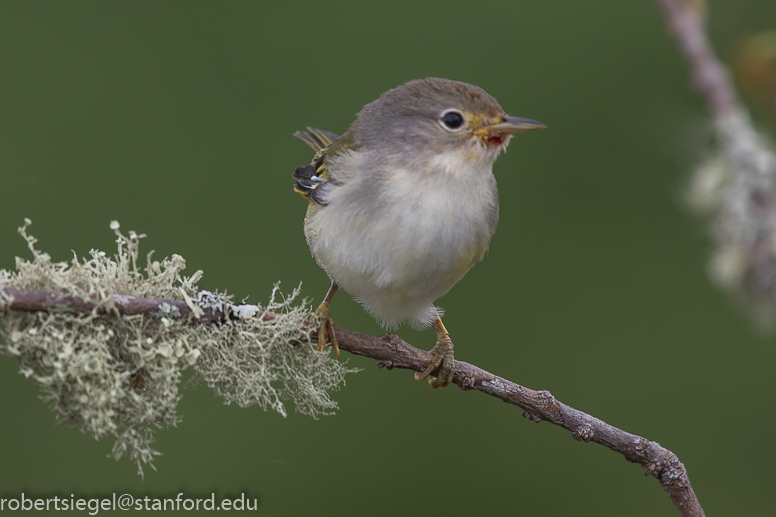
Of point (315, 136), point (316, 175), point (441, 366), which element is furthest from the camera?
point (315, 136)

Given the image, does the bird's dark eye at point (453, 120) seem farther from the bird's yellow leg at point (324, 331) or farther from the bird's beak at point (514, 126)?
the bird's yellow leg at point (324, 331)

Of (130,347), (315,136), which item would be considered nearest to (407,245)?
(130,347)

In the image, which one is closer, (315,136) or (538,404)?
(538,404)

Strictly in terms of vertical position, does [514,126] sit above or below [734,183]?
above

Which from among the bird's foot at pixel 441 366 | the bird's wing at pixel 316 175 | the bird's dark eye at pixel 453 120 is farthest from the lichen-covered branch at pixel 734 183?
the bird's wing at pixel 316 175

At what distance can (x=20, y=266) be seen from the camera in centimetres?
146

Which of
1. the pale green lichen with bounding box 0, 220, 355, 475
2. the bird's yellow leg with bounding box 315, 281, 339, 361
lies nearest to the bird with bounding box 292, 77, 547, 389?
the bird's yellow leg with bounding box 315, 281, 339, 361

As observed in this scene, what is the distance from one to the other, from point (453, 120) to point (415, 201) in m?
0.32

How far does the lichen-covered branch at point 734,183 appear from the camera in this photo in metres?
1.01

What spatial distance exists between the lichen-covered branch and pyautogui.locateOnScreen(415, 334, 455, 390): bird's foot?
100 cm

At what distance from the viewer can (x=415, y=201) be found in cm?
211

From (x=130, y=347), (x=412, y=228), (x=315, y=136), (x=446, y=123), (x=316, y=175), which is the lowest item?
(x=130, y=347)

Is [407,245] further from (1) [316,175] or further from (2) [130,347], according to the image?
(2) [130,347]

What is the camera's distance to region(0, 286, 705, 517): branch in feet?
5.69
